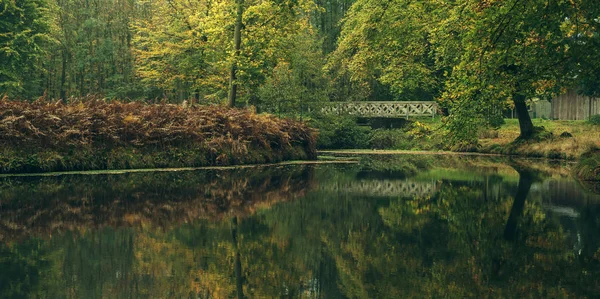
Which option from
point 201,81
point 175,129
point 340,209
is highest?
point 201,81

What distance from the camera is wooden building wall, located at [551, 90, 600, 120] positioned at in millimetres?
48594

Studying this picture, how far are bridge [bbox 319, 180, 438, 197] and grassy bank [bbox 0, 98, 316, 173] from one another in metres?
6.86

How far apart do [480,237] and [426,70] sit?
37.5 meters

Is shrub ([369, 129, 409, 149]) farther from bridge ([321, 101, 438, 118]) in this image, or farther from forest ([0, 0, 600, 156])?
bridge ([321, 101, 438, 118])

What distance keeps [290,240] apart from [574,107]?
45408mm

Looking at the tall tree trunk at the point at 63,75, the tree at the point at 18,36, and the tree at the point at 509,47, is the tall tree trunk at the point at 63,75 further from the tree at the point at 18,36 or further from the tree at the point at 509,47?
the tree at the point at 509,47

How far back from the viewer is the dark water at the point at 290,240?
7.21 meters

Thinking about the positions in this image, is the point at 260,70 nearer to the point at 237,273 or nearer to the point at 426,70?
the point at 426,70

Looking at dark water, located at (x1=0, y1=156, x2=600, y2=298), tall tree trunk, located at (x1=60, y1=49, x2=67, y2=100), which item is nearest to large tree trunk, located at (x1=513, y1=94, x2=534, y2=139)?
dark water, located at (x1=0, y1=156, x2=600, y2=298)

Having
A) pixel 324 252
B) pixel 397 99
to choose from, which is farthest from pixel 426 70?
pixel 324 252

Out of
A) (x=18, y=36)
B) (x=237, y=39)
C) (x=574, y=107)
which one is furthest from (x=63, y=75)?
(x=574, y=107)

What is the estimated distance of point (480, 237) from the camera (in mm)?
10562

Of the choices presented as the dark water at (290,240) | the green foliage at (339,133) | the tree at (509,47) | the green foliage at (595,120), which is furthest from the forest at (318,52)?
the dark water at (290,240)

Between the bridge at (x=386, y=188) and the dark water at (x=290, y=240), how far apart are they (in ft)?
0.47
